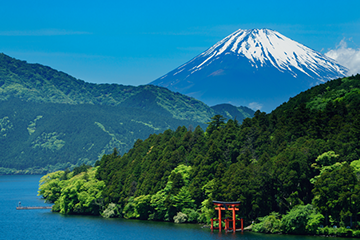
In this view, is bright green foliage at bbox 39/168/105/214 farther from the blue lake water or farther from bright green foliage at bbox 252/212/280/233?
bright green foliage at bbox 252/212/280/233

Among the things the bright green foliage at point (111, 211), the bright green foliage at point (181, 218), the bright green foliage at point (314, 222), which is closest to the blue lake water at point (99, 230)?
the bright green foliage at point (181, 218)

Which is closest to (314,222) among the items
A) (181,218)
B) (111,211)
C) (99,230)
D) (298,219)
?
(298,219)

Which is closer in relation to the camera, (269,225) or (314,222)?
(314,222)

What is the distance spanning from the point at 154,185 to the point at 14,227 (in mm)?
24362

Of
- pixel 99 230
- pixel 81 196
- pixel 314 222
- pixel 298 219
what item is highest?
pixel 81 196

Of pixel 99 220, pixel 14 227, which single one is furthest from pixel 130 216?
pixel 14 227

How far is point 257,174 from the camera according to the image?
66500mm

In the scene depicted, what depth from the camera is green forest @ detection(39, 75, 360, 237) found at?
197ft

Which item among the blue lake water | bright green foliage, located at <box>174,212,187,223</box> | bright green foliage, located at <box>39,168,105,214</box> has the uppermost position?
bright green foliage, located at <box>39,168,105,214</box>

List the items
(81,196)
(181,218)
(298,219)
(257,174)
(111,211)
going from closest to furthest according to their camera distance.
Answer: (298,219) < (257,174) < (181,218) < (111,211) < (81,196)

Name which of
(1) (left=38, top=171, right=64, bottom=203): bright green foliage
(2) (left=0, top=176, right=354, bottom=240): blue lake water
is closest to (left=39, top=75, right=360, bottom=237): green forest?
(2) (left=0, top=176, right=354, bottom=240): blue lake water

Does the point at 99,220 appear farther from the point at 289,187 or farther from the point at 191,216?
the point at 289,187

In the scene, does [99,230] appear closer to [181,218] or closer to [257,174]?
[181,218]

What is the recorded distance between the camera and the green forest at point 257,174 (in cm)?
6019
